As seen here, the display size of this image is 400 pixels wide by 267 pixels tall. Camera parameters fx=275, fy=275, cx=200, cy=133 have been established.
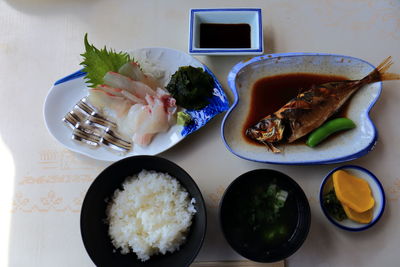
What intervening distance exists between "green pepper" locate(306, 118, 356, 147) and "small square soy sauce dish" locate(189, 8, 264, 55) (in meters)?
0.55

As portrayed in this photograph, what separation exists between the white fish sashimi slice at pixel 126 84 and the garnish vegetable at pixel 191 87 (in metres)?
0.12

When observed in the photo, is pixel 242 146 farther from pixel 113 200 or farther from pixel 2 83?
pixel 2 83

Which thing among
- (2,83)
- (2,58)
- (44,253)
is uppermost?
(2,58)

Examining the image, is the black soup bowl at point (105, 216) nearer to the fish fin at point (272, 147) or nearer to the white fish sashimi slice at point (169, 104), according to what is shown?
the white fish sashimi slice at point (169, 104)

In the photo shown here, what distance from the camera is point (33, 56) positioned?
1668mm

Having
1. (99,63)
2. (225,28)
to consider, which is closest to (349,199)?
(225,28)

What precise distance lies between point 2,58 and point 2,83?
0.53 feet

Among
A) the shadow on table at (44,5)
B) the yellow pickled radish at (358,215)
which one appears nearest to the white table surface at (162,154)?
the shadow on table at (44,5)

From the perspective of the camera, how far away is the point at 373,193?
1.30 meters

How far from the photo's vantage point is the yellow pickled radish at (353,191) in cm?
125

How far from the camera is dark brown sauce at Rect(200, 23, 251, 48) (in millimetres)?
1540

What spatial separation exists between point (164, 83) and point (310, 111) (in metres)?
0.81

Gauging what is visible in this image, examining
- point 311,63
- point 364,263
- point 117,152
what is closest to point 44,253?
point 117,152

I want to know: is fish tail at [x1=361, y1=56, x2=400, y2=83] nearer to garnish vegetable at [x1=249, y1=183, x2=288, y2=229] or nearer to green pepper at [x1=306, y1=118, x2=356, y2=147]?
green pepper at [x1=306, y1=118, x2=356, y2=147]
